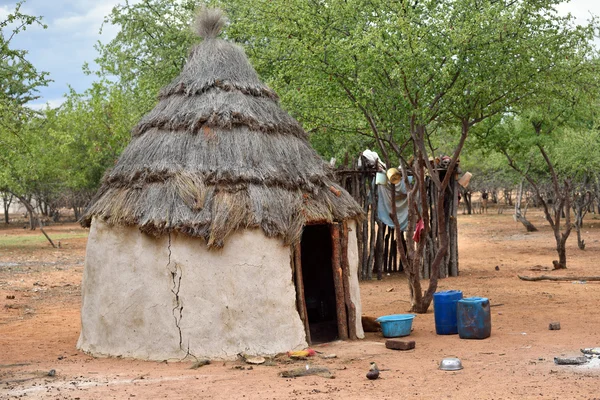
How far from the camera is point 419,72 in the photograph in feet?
35.8

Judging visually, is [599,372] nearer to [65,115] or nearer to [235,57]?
[235,57]

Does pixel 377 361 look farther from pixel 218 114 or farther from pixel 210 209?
pixel 218 114

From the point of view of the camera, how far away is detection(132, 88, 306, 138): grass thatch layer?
9398 mm

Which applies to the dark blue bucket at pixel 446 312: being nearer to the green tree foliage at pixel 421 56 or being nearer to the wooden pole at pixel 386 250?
the green tree foliage at pixel 421 56

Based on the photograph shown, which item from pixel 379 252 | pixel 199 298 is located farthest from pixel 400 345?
pixel 379 252

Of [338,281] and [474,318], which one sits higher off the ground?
[338,281]

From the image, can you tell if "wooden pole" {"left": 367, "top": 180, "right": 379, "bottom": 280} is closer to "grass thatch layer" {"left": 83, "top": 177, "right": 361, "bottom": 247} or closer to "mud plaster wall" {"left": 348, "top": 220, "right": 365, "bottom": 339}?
"mud plaster wall" {"left": 348, "top": 220, "right": 365, "bottom": 339}

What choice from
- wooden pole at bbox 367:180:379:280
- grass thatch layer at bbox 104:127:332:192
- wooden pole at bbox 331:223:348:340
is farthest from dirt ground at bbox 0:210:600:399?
grass thatch layer at bbox 104:127:332:192

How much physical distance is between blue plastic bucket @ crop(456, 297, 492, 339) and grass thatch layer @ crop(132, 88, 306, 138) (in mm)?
3102

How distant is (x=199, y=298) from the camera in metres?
8.68

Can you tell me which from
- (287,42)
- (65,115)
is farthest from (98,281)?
(65,115)

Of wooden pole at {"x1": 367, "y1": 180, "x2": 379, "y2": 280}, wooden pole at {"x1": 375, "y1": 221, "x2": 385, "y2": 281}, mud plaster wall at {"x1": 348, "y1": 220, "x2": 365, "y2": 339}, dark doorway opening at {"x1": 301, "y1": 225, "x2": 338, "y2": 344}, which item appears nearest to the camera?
mud plaster wall at {"x1": 348, "y1": 220, "x2": 365, "y2": 339}

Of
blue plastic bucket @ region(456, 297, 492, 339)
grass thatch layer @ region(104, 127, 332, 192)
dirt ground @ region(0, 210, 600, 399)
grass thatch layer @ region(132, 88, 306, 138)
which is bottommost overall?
dirt ground @ region(0, 210, 600, 399)

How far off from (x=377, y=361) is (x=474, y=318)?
188 centimetres
